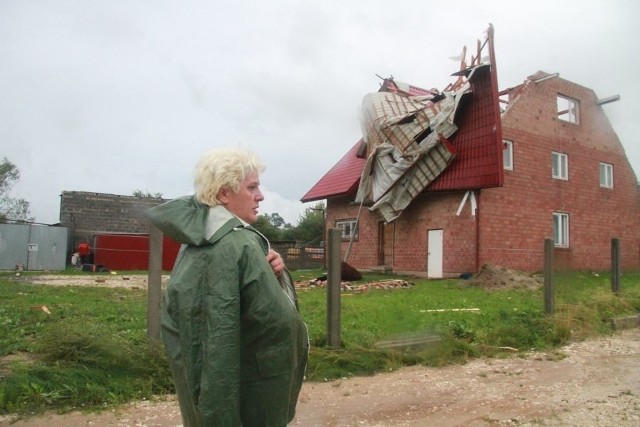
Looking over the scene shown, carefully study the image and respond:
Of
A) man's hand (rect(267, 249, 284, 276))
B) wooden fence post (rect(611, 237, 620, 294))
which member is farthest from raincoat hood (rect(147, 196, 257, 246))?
wooden fence post (rect(611, 237, 620, 294))

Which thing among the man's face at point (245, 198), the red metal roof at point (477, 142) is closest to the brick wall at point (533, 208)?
the red metal roof at point (477, 142)

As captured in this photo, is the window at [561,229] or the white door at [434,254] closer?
the white door at [434,254]

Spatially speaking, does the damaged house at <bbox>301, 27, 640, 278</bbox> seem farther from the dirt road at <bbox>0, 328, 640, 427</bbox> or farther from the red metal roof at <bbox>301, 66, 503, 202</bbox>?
the dirt road at <bbox>0, 328, 640, 427</bbox>

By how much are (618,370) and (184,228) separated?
535cm

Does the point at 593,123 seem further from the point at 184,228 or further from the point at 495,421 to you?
the point at 184,228

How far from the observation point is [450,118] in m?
19.4

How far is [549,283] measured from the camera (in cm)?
784

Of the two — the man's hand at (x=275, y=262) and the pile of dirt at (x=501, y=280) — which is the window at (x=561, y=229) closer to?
the pile of dirt at (x=501, y=280)

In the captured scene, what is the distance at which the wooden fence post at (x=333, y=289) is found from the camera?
5.45 meters

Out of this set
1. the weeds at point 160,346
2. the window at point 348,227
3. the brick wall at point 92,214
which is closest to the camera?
the weeds at point 160,346

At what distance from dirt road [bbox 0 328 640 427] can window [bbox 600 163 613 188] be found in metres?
19.8

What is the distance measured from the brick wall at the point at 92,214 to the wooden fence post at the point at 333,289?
2782 cm

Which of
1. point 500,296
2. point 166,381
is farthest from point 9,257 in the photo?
point 166,381

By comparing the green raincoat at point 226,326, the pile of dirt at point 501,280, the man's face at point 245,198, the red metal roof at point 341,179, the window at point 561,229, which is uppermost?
the red metal roof at point 341,179
